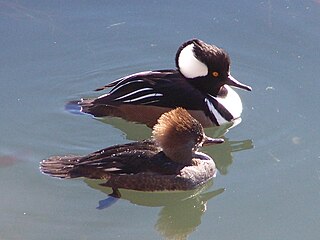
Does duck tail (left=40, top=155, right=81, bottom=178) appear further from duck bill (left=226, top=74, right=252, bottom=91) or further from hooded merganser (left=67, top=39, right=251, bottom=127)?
duck bill (left=226, top=74, right=252, bottom=91)

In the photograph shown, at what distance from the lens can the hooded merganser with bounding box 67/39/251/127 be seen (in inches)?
303

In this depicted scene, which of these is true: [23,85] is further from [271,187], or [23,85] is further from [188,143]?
[271,187]

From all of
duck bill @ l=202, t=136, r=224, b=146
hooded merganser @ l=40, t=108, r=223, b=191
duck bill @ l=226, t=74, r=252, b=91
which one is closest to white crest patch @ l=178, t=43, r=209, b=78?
duck bill @ l=226, t=74, r=252, b=91

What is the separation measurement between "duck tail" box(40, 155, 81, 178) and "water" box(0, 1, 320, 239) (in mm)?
64

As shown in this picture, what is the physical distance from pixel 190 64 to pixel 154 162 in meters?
1.27

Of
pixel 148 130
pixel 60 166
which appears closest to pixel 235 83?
pixel 148 130

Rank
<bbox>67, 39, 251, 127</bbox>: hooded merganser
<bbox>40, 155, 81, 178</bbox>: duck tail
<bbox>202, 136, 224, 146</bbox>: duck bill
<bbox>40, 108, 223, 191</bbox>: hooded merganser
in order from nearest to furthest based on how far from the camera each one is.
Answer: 1. <bbox>40, 108, 223, 191</bbox>: hooded merganser
2. <bbox>40, 155, 81, 178</bbox>: duck tail
3. <bbox>202, 136, 224, 146</bbox>: duck bill
4. <bbox>67, 39, 251, 127</bbox>: hooded merganser

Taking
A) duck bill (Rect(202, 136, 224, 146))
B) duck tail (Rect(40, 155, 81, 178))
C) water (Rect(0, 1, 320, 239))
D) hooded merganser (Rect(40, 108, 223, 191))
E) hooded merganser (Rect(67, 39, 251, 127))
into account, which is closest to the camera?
water (Rect(0, 1, 320, 239))

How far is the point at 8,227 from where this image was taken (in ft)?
21.7

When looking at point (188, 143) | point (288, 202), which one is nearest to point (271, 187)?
point (288, 202)

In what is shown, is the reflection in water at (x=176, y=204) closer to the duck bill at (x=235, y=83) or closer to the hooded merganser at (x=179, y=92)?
the hooded merganser at (x=179, y=92)

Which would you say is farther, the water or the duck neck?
the duck neck

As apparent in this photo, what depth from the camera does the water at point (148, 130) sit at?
6.70 meters

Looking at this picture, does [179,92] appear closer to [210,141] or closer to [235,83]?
[235,83]
